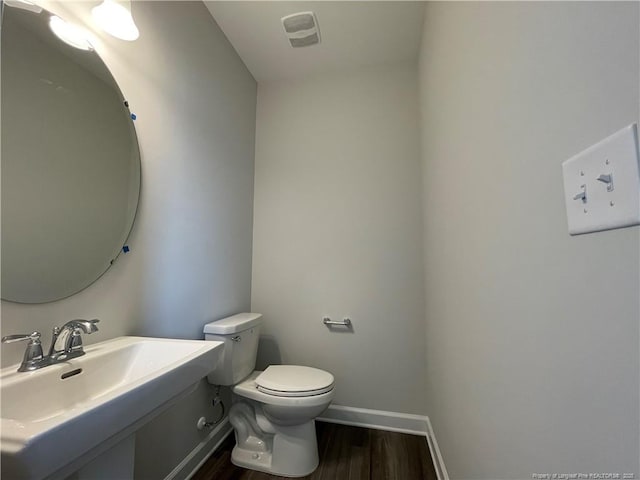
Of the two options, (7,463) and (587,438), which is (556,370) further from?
(7,463)

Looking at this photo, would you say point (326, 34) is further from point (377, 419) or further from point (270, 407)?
point (377, 419)

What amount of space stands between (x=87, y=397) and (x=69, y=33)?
1.17 metres

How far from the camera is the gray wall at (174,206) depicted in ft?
3.36

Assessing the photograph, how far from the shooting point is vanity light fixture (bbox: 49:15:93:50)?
0.87 metres

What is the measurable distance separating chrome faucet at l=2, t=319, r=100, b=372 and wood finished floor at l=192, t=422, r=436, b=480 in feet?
3.38

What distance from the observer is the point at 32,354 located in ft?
2.40

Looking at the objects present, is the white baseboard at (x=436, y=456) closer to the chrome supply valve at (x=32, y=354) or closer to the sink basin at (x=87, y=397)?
the sink basin at (x=87, y=397)

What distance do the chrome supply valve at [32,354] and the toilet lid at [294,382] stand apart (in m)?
0.92

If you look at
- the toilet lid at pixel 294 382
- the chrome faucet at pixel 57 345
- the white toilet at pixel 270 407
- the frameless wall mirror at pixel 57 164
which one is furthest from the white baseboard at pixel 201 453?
the frameless wall mirror at pixel 57 164

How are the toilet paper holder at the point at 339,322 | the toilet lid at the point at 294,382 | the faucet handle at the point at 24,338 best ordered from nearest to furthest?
the faucet handle at the point at 24,338 → the toilet lid at the point at 294,382 → the toilet paper holder at the point at 339,322

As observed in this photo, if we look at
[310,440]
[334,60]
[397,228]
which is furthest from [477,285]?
[334,60]

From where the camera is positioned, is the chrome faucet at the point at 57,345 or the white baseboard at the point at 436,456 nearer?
the chrome faucet at the point at 57,345

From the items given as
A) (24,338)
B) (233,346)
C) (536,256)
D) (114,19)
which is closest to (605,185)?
(536,256)

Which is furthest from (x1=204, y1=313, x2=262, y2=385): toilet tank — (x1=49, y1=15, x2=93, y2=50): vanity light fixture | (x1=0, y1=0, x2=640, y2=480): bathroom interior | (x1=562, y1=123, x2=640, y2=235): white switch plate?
(x1=562, y1=123, x2=640, y2=235): white switch plate
